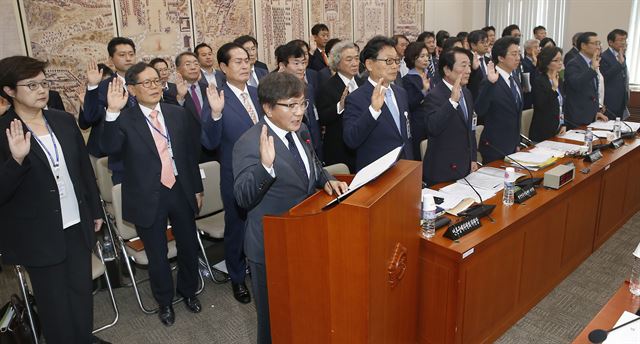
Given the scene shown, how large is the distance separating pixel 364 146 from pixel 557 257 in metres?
1.53

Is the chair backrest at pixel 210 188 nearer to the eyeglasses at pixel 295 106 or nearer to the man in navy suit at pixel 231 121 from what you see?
the man in navy suit at pixel 231 121

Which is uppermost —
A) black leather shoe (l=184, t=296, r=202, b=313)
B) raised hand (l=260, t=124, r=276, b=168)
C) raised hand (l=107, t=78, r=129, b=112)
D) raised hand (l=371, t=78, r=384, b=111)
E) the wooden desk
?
raised hand (l=107, t=78, r=129, b=112)

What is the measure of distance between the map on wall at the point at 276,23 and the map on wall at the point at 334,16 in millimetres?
197

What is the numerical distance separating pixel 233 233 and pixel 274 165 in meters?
1.38

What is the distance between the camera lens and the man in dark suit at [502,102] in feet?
12.4

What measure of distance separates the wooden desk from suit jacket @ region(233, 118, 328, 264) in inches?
47.5

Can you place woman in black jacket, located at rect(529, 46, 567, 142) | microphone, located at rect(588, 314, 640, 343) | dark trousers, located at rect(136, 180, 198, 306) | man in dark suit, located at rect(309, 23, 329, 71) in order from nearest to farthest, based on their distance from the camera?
1. microphone, located at rect(588, 314, 640, 343)
2. dark trousers, located at rect(136, 180, 198, 306)
3. woman in black jacket, located at rect(529, 46, 567, 142)
4. man in dark suit, located at rect(309, 23, 329, 71)

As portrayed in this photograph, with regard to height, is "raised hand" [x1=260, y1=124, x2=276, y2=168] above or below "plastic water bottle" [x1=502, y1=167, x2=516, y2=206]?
above

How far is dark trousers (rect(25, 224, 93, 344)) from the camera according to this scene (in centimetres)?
249

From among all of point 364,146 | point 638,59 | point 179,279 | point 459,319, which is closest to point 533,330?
point 459,319

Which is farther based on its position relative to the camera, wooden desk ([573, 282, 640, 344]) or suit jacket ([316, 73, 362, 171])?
suit jacket ([316, 73, 362, 171])

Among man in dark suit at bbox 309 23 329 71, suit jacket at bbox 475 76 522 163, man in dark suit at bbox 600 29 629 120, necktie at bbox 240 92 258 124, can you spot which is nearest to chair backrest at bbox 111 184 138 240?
necktie at bbox 240 92 258 124

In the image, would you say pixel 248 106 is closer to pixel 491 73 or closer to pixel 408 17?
pixel 491 73

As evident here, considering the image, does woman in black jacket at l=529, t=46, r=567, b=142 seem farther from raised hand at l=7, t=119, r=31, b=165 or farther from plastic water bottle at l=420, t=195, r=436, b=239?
raised hand at l=7, t=119, r=31, b=165
